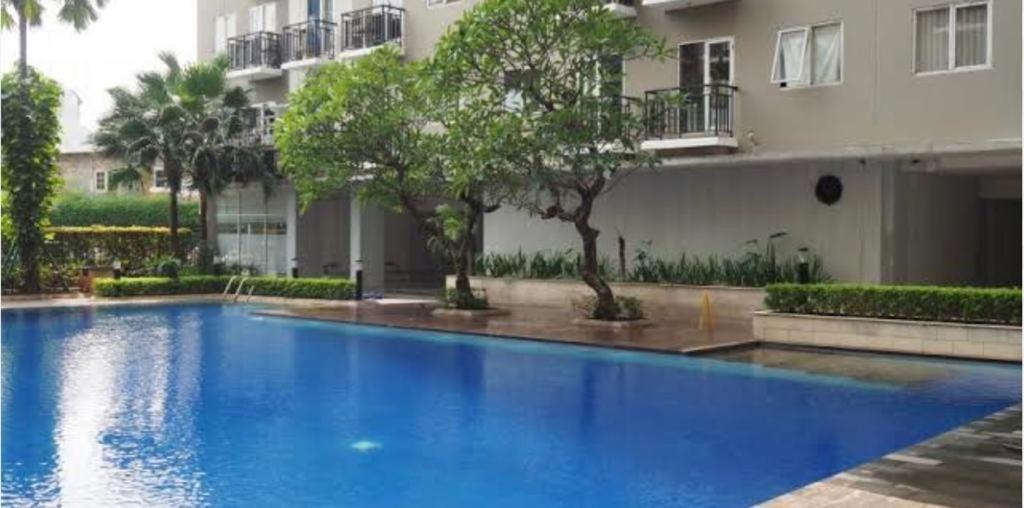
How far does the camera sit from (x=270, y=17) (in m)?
29.9

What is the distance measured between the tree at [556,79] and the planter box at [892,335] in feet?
12.1

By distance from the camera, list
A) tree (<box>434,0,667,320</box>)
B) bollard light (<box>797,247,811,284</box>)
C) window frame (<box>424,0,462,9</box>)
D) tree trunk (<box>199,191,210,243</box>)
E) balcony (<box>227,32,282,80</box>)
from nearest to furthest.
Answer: tree (<box>434,0,667,320</box>) → bollard light (<box>797,247,811,284</box>) → window frame (<box>424,0,462,9</box>) → balcony (<box>227,32,282,80</box>) → tree trunk (<box>199,191,210,243</box>)

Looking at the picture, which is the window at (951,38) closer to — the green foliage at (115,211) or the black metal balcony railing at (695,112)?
the black metal balcony railing at (695,112)

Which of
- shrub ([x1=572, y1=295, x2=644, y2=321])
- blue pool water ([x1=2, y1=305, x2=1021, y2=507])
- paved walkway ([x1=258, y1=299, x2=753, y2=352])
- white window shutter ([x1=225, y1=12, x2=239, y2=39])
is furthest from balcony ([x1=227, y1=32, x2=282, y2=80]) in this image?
shrub ([x1=572, y1=295, x2=644, y2=321])

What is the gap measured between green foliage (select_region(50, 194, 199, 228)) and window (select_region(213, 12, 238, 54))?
6.05 meters

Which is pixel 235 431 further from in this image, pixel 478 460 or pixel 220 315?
pixel 220 315

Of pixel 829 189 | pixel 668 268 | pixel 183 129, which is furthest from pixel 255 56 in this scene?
pixel 829 189

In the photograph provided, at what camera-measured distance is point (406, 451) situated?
9.09 metres

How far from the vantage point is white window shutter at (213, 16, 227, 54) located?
103 feet

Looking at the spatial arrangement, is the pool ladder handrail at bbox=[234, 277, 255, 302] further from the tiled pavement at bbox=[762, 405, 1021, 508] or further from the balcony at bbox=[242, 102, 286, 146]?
the tiled pavement at bbox=[762, 405, 1021, 508]

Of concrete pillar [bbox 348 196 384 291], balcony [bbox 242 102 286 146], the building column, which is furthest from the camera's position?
the building column

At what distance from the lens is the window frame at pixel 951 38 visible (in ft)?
53.3

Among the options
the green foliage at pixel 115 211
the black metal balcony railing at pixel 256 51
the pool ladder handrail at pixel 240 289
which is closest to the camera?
the pool ladder handrail at pixel 240 289

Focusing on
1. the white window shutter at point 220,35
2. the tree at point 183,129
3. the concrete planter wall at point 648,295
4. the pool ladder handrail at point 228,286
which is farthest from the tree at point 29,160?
the concrete planter wall at point 648,295
